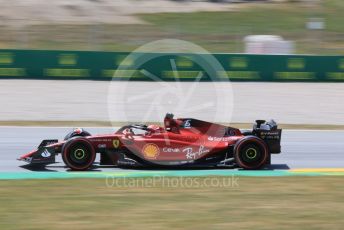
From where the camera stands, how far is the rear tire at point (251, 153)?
1096cm

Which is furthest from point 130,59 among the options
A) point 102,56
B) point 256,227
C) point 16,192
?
point 256,227

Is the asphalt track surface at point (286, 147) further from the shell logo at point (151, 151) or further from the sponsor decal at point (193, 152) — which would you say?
the sponsor decal at point (193, 152)

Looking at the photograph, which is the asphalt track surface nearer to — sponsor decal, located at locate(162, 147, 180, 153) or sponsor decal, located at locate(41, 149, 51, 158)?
sponsor decal, located at locate(41, 149, 51, 158)

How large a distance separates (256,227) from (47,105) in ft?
46.1

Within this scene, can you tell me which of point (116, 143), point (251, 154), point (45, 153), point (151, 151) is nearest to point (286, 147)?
point (251, 154)

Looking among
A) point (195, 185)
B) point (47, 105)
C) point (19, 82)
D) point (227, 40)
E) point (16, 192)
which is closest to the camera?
point (16, 192)

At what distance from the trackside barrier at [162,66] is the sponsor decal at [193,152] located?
44.4ft

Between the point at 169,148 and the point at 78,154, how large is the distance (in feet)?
4.65

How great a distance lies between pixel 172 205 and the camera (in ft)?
27.4

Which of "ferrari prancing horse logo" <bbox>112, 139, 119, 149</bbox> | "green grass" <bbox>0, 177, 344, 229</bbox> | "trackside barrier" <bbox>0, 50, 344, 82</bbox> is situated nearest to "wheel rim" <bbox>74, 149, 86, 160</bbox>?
"ferrari prancing horse logo" <bbox>112, 139, 119, 149</bbox>

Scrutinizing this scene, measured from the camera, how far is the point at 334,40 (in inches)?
1460

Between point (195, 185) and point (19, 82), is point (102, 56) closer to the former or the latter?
point (19, 82)

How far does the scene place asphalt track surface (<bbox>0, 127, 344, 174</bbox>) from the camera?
1174 cm

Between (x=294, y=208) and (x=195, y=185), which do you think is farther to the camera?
(x=195, y=185)
